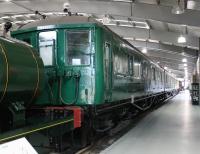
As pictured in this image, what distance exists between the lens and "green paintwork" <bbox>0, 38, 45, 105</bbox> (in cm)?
509

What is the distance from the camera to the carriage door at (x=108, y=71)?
772 centimetres

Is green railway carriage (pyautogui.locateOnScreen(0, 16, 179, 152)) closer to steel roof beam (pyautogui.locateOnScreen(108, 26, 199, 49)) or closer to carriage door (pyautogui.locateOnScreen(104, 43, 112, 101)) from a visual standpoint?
carriage door (pyautogui.locateOnScreen(104, 43, 112, 101))

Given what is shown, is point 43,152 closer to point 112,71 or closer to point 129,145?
point 129,145

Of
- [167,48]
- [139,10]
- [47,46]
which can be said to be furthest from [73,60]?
[167,48]

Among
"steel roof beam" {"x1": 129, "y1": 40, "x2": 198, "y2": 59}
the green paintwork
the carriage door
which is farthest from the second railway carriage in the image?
"steel roof beam" {"x1": 129, "y1": 40, "x2": 198, "y2": 59}

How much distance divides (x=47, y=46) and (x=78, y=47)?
2.07 feet

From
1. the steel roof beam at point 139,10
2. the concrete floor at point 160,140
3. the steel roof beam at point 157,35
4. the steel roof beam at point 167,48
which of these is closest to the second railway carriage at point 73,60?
the concrete floor at point 160,140

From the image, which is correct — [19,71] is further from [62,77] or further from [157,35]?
Result: [157,35]

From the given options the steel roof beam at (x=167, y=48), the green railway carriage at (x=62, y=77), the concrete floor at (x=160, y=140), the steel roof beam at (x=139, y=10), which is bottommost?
the concrete floor at (x=160, y=140)

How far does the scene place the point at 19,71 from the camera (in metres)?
5.39

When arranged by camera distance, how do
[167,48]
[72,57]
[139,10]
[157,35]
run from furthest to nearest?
1. [167,48]
2. [157,35]
3. [139,10]
4. [72,57]

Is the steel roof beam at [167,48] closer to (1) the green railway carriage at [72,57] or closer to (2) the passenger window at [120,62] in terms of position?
(2) the passenger window at [120,62]

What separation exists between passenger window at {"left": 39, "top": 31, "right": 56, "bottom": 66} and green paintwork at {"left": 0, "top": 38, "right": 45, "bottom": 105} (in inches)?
46.7

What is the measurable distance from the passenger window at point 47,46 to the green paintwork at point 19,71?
119 cm
